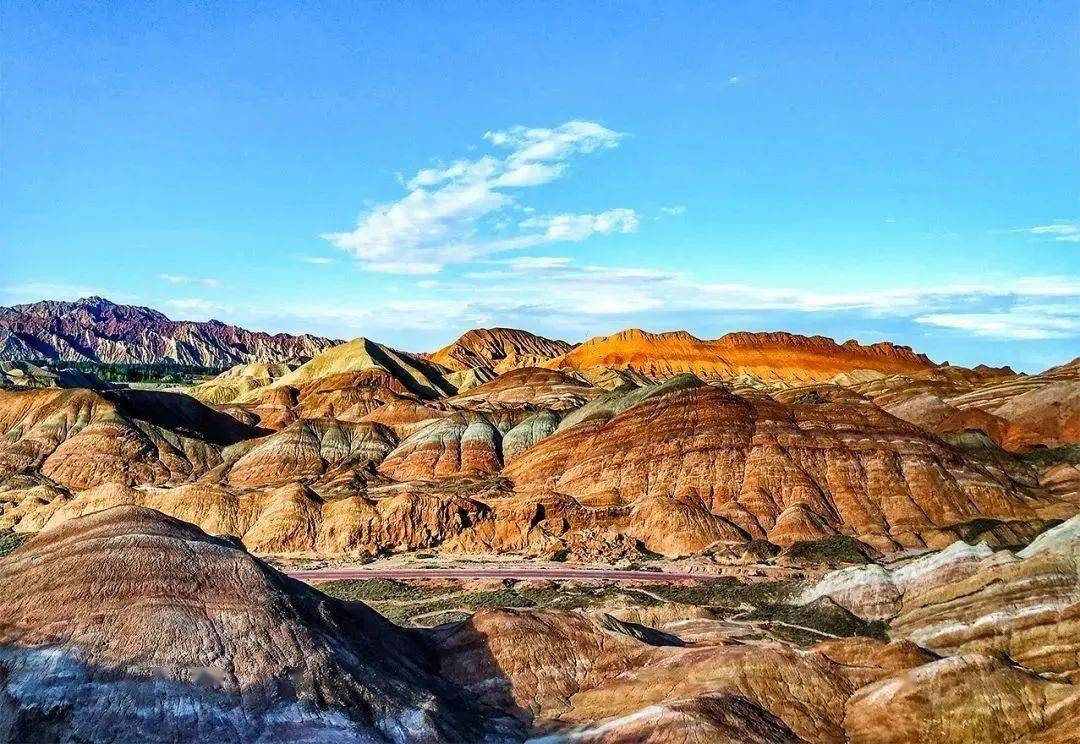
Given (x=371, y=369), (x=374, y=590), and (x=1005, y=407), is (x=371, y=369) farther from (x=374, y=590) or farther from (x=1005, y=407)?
(x=374, y=590)

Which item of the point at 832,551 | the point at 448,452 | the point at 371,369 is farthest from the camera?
the point at 371,369

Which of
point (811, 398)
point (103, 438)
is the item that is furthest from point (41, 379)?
point (811, 398)

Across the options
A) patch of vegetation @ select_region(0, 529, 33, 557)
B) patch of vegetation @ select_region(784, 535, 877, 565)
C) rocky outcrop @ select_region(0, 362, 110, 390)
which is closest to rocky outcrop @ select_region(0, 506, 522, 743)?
patch of vegetation @ select_region(784, 535, 877, 565)

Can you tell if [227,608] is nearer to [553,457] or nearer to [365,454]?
[553,457]

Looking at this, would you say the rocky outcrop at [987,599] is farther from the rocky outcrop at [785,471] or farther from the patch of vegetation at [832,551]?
the rocky outcrop at [785,471]

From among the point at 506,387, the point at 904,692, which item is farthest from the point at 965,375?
the point at 904,692

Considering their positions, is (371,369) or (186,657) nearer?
(186,657)
